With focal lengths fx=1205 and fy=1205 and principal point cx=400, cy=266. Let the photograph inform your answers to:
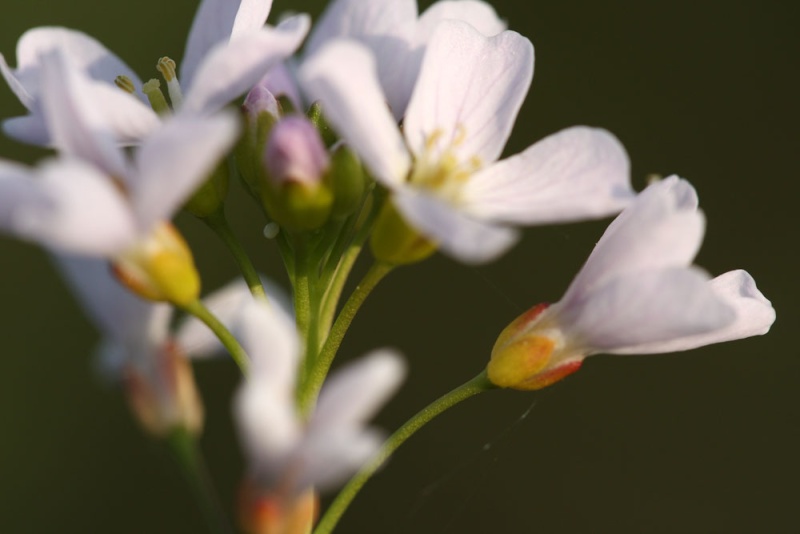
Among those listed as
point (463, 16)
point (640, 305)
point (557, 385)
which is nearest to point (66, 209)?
point (640, 305)

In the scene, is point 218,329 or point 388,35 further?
point 388,35

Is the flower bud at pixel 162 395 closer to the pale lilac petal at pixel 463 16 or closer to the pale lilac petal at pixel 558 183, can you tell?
the pale lilac petal at pixel 558 183

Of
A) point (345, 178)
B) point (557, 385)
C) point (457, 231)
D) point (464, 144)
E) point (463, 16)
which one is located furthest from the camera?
point (557, 385)

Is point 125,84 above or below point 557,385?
above

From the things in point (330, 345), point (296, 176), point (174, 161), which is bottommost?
point (330, 345)

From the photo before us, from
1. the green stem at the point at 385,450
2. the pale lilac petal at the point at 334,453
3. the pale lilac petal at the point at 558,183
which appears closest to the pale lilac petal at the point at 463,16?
the pale lilac petal at the point at 558,183

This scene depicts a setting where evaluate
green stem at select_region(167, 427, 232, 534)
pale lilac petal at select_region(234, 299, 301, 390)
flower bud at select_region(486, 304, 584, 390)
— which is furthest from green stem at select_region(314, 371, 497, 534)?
pale lilac petal at select_region(234, 299, 301, 390)

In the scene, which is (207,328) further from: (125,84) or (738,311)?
(738,311)

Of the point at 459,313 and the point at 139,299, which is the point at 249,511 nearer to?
the point at 139,299
